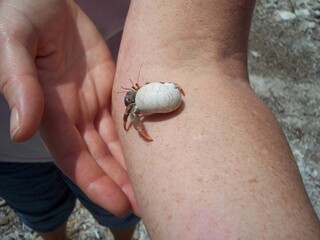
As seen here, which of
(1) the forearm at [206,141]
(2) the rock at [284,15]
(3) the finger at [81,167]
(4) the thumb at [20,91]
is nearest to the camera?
(1) the forearm at [206,141]

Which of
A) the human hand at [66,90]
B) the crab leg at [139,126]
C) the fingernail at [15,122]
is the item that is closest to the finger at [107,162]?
the human hand at [66,90]

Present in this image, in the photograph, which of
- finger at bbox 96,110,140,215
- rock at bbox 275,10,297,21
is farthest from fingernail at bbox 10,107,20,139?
rock at bbox 275,10,297,21

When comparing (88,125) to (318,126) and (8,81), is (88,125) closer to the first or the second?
(8,81)

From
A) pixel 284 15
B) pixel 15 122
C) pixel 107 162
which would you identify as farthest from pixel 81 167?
pixel 284 15

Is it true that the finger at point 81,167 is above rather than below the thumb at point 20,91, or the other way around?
below

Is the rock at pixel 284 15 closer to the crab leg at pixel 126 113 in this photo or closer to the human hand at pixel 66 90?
the human hand at pixel 66 90

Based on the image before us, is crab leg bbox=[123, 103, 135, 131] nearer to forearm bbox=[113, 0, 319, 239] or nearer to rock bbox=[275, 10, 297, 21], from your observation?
forearm bbox=[113, 0, 319, 239]

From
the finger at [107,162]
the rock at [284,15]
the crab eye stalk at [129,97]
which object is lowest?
the rock at [284,15]
